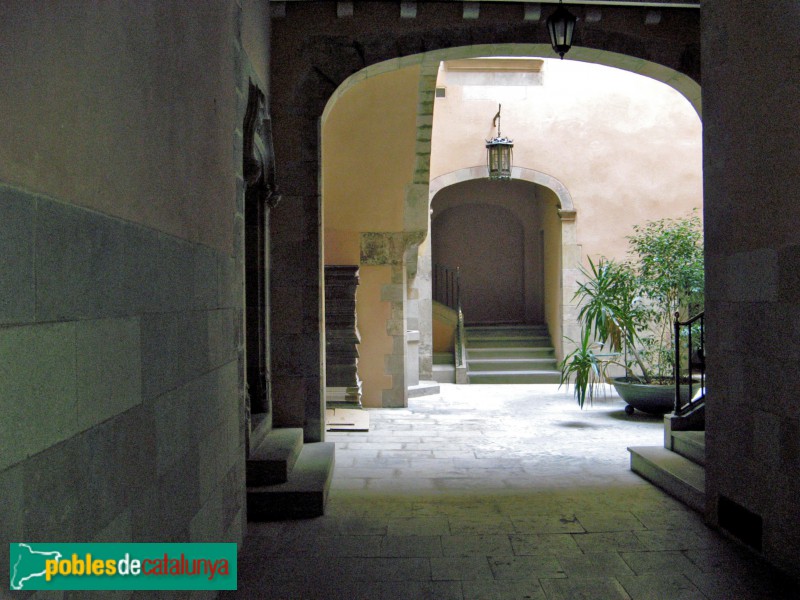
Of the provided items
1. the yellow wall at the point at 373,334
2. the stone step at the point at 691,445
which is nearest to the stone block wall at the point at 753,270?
the stone step at the point at 691,445

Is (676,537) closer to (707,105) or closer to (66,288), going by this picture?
(707,105)

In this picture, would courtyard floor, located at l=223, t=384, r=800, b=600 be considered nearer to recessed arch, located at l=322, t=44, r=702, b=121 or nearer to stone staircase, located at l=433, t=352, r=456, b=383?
recessed arch, located at l=322, t=44, r=702, b=121

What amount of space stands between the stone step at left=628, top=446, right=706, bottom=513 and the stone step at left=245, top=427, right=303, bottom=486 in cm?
212

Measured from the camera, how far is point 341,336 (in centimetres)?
Result: 679

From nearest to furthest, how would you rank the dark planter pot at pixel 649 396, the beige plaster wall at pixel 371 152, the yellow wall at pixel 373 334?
Answer: the beige plaster wall at pixel 371 152
the dark planter pot at pixel 649 396
the yellow wall at pixel 373 334

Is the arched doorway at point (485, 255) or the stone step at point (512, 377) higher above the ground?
the arched doorway at point (485, 255)

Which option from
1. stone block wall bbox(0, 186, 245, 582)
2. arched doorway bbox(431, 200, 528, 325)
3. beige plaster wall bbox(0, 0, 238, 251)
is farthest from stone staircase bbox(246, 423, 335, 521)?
arched doorway bbox(431, 200, 528, 325)

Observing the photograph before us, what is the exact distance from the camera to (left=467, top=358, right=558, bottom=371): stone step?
10.3 metres

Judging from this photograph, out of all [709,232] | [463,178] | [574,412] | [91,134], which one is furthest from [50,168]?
[463,178]

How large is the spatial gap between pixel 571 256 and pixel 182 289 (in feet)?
28.5

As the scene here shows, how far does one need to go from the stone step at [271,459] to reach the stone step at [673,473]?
2124mm

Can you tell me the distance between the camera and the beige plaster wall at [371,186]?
6.22 meters

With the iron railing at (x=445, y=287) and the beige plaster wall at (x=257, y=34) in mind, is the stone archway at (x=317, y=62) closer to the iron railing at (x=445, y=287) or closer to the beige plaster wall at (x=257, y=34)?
the beige plaster wall at (x=257, y=34)

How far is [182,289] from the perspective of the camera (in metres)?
2.16
